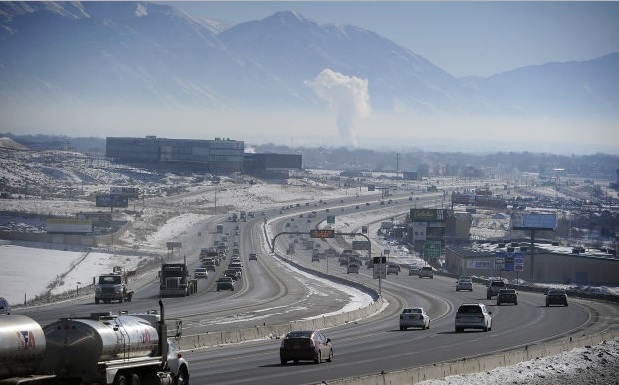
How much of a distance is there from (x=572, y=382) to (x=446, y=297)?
205 ft

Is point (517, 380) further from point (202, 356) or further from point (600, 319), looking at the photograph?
point (600, 319)

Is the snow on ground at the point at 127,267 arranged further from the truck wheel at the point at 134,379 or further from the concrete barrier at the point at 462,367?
the truck wheel at the point at 134,379

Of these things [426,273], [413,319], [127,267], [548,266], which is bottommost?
[127,267]

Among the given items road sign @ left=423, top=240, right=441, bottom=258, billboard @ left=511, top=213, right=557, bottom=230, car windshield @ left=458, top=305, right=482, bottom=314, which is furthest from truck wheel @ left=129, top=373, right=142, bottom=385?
billboard @ left=511, top=213, right=557, bottom=230

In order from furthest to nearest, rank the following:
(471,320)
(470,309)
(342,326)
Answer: (342,326)
(470,309)
(471,320)

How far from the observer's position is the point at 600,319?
78.4 metres

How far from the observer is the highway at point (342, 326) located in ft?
138

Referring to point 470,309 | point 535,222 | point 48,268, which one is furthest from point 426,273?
point 470,309

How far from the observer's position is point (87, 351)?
25.8 m

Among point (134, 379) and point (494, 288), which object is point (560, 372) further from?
point (494, 288)

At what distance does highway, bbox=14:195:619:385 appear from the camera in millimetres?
42125

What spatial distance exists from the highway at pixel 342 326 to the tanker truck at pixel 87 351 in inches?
266

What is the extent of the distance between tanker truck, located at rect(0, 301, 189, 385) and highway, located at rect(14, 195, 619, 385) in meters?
6.77

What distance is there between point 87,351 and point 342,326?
44645mm
